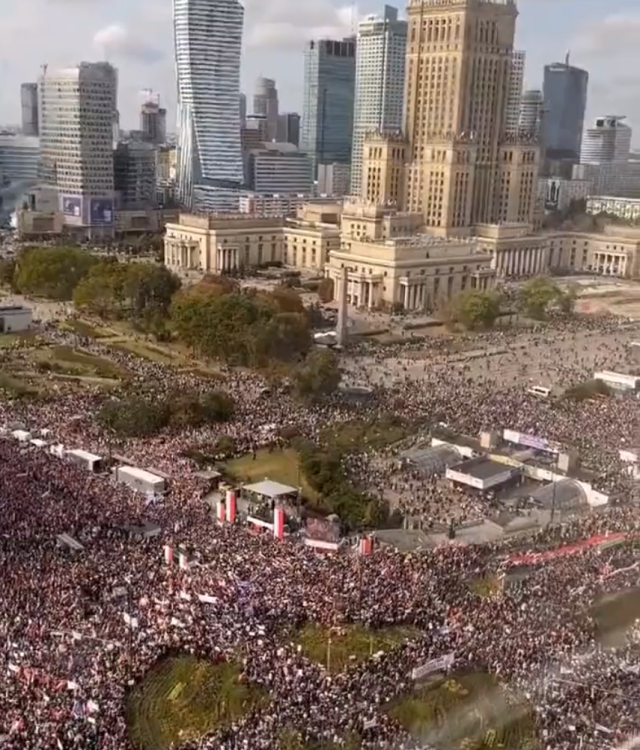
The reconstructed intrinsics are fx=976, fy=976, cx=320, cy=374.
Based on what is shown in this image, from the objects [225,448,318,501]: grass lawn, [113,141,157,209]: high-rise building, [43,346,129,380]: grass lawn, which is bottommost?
[43,346,129,380]: grass lawn

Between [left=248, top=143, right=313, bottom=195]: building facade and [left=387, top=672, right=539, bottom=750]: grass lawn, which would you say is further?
[left=248, top=143, right=313, bottom=195]: building facade

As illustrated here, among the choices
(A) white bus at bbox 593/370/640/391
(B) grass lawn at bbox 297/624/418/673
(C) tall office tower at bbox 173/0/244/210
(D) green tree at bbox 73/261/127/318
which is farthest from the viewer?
(C) tall office tower at bbox 173/0/244/210

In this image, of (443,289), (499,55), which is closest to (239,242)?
(443,289)

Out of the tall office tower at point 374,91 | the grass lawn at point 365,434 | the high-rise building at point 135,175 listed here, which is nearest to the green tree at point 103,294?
the grass lawn at point 365,434

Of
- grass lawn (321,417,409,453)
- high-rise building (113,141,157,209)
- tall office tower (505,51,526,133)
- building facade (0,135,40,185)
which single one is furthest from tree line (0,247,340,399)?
high-rise building (113,141,157,209)

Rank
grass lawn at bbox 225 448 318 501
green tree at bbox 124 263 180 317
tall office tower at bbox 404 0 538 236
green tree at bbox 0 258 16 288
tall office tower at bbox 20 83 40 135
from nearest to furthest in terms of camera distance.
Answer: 1. grass lawn at bbox 225 448 318 501
2. green tree at bbox 124 263 180 317
3. green tree at bbox 0 258 16 288
4. tall office tower at bbox 404 0 538 236
5. tall office tower at bbox 20 83 40 135

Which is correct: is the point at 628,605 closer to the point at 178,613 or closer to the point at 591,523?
the point at 591,523

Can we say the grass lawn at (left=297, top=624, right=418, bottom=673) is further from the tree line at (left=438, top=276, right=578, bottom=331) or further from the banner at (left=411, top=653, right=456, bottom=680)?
the tree line at (left=438, top=276, right=578, bottom=331)
